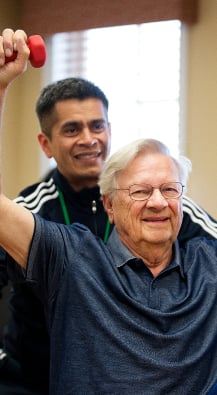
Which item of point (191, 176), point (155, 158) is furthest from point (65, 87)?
point (191, 176)

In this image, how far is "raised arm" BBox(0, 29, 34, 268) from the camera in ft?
3.86

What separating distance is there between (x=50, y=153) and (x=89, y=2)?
1.26 meters

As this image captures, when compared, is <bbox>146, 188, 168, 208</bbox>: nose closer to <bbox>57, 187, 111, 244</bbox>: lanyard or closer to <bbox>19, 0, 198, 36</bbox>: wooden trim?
<bbox>57, 187, 111, 244</bbox>: lanyard

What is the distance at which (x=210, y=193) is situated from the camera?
264 centimetres

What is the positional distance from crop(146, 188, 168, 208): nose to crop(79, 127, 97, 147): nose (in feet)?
1.64

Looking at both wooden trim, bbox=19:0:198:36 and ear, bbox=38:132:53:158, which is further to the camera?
wooden trim, bbox=19:0:198:36

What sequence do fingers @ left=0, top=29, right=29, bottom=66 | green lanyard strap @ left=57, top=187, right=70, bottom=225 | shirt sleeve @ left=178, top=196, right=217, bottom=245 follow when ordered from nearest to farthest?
fingers @ left=0, top=29, right=29, bottom=66 → shirt sleeve @ left=178, top=196, right=217, bottom=245 → green lanyard strap @ left=57, top=187, right=70, bottom=225

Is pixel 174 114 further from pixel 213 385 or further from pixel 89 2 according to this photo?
pixel 213 385

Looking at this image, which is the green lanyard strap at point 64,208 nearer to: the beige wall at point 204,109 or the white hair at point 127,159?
the white hair at point 127,159

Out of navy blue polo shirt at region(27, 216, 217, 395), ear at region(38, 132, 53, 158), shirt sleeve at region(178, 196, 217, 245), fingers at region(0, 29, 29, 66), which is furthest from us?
ear at region(38, 132, 53, 158)

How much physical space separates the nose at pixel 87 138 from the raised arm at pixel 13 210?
0.60 meters

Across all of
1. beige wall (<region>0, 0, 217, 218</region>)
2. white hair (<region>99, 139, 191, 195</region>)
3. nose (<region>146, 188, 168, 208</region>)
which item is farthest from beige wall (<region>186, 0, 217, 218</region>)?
nose (<region>146, 188, 168, 208</region>)

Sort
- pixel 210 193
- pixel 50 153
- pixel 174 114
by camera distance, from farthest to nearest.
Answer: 1. pixel 174 114
2. pixel 210 193
3. pixel 50 153

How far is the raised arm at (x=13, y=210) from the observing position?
1.18 meters
